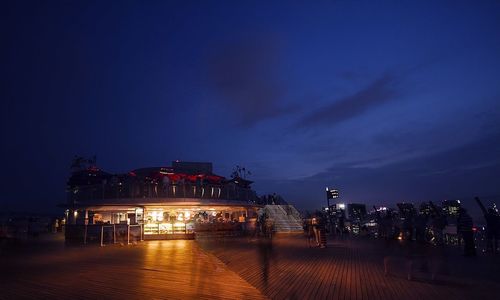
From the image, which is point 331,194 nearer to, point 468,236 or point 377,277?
point 468,236

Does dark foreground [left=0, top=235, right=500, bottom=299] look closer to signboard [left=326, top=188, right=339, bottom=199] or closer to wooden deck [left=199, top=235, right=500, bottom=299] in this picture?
wooden deck [left=199, top=235, right=500, bottom=299]

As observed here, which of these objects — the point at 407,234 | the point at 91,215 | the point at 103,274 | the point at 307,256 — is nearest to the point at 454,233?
the point at 407,234

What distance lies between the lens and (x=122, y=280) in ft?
29.6

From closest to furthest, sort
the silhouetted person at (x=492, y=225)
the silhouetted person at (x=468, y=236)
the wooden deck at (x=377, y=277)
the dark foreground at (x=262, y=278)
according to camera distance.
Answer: the wooden deck at (x=377, y=277)
the dark foreground at (x=262, y=278)
the silhouetted person at (x=468, y=236)
the silhouetted person at (x=492, y=225)

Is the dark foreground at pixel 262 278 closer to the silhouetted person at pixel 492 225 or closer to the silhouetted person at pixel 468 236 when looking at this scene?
the silhouetted person at pixel 468 236

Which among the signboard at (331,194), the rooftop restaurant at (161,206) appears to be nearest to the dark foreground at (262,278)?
the rooftop restaurant at (161,206)

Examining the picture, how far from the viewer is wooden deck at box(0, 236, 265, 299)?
24.2ft

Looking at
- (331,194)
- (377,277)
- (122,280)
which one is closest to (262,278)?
(377,277)

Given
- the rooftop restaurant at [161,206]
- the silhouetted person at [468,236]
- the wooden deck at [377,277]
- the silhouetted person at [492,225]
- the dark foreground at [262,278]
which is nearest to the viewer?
the wooden deck at [377,277]

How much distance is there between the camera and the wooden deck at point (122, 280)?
291 inches

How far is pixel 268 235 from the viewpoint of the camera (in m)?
27.4

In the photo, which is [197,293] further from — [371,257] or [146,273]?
[371,257]

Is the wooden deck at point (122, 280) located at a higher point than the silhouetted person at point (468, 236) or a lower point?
lower

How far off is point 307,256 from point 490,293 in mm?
7498
